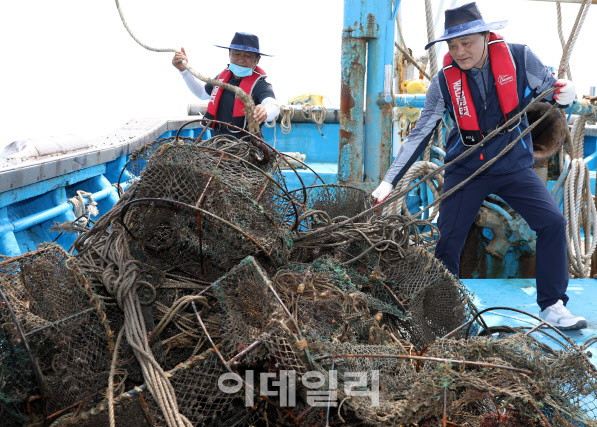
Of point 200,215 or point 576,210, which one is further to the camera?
point 576,210

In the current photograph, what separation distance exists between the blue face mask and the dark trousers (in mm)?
1959

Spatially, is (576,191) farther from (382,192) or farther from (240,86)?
(240,86)

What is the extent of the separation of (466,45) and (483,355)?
2.14m

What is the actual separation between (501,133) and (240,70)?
2.23 metres

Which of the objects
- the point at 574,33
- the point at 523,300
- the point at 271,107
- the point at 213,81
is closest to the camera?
the point at 213,81

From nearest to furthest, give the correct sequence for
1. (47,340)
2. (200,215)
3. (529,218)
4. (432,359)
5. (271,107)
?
(432,359) → (47,340) → (200,215) → (529,218) → (271,107)

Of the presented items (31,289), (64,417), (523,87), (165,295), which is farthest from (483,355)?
(523,87)

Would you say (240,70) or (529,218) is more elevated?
(240,70)

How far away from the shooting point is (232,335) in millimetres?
1995

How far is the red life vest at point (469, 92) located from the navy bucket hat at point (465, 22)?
11 cm

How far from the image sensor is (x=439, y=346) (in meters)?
2.04

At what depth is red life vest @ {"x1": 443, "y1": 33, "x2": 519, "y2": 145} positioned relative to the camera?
3354mm

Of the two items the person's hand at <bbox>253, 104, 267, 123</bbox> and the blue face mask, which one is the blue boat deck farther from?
the blue face mask

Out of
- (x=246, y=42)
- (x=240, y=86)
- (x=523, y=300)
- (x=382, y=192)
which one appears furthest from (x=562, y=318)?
(x=246, y=42)
